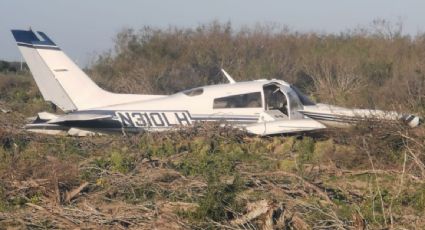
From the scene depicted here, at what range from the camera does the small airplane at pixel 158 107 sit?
52.4 ft

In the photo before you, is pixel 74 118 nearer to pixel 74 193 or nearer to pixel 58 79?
pixel 58 79

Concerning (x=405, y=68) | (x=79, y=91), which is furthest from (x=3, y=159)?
(x=405, y=68)

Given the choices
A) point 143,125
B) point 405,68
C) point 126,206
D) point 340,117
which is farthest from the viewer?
point 405,68

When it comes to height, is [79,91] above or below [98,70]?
above

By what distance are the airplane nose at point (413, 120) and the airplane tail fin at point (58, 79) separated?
6083 millimetres

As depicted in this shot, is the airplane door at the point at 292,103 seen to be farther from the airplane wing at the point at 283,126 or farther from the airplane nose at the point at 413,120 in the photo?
the airplane nose at the point at 413,120

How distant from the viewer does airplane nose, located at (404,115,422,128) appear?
506 inches

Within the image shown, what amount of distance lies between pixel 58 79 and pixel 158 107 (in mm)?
2306

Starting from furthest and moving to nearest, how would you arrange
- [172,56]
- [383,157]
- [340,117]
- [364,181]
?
[172,56] < [340,117] < [383,157] < [364,181]

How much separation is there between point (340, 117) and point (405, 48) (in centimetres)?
2035

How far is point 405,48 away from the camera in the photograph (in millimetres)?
34656

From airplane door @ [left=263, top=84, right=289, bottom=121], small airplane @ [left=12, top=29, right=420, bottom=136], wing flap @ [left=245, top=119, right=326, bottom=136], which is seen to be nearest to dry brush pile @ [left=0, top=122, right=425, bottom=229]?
wing flap @ [left=245, top=119, right=326, bottom=136]

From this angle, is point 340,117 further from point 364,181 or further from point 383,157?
point 364,181

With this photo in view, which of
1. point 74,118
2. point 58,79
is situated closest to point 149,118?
point 74,118
